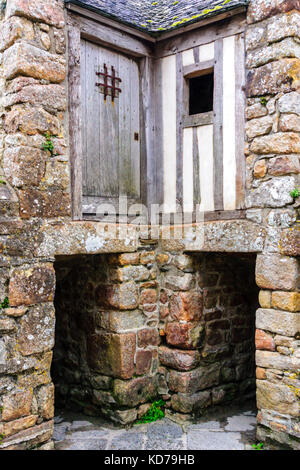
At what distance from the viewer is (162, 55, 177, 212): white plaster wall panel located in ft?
14.7

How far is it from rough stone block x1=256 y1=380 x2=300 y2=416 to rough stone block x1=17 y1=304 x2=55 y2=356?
1.80 metres

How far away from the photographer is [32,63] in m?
3.49

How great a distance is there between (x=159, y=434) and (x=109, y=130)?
2.89 meters

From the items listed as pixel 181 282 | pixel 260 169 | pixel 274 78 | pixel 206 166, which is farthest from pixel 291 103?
pixel 181 282

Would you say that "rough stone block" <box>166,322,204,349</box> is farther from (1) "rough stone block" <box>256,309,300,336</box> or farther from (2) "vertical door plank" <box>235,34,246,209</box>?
(2) "vertical door plank" <box>235,34,246,209</box>

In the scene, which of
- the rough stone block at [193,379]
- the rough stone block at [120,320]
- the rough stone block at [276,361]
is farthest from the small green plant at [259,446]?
the rough stone block at [120,320]

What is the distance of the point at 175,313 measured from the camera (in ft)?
14.6

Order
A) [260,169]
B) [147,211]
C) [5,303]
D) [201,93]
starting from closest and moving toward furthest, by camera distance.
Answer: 1. [5,303]
2. [260,169]
3. [147,211]
4. [201,93]

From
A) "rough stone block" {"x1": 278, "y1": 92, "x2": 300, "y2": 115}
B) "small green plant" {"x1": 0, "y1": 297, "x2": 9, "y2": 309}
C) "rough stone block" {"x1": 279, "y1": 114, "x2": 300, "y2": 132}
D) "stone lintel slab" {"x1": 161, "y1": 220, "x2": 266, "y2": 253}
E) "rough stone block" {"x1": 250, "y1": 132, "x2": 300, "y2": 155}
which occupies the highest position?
"rough stone block" {"x1": 278, "y1": 92, "x2": 300, "y2": 115}

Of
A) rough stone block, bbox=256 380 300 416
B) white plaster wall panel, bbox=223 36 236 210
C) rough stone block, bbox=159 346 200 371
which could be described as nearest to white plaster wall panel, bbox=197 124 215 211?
white plaster wall panel, bbox=223 36 236 210

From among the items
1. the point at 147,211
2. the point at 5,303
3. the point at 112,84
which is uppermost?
the point at 112,84

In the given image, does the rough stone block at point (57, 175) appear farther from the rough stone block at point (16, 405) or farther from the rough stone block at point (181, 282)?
the rough stone block at point (16, 405)

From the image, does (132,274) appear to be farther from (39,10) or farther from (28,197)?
(39,10)

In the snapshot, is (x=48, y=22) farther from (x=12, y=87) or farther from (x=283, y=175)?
(x=283, y=175)
